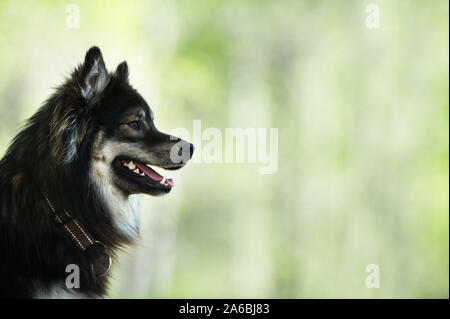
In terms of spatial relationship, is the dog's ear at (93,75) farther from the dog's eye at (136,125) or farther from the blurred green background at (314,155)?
the blurred green background at (314,155)

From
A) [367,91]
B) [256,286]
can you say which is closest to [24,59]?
[256,286]

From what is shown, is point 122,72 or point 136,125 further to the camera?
point 122,72

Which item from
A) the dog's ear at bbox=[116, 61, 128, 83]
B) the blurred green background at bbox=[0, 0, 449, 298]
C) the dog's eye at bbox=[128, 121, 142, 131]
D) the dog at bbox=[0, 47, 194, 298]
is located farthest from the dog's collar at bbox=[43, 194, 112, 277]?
the blurred green background at bbox=[0, 0, 449, 298]

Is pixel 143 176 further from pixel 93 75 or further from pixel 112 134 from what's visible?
pixel 93 75

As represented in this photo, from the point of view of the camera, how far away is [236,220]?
9.45 m

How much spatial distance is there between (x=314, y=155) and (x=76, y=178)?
7.86m

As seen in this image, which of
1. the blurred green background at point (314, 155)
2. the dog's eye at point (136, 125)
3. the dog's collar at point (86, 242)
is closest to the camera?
the dog's collar at point (86, 242)

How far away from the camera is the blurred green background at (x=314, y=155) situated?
881cm

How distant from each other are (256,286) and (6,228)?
25.0 ft

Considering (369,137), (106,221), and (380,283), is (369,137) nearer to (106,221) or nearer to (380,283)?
(380,283)

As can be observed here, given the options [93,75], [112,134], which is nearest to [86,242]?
[112,134]

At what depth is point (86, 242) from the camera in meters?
2.29

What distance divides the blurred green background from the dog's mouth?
19.4 ft

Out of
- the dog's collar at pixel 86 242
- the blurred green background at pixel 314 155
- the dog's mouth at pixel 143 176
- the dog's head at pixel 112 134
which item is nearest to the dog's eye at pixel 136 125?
the dog's head at pixel 112 134
